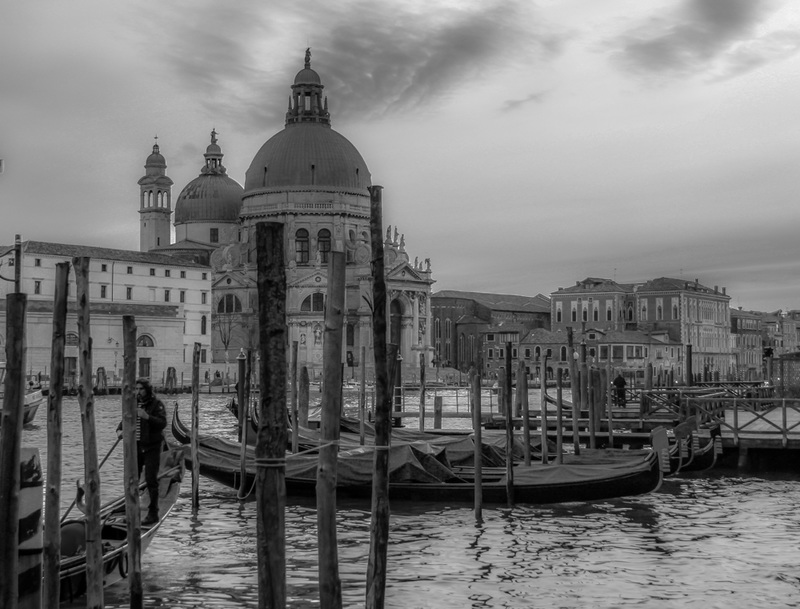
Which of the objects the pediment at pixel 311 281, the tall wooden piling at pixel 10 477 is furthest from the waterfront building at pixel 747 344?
the tall wooden piling at pixel 10 477

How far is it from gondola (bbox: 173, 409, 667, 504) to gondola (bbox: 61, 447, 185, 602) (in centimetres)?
375

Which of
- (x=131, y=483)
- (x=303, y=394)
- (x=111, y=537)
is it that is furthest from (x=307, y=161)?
(x=131, y=483)

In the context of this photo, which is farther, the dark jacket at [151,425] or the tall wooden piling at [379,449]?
the dark jacket at [151,425]

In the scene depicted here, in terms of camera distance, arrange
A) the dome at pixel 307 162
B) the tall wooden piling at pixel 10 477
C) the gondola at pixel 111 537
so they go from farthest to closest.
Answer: the dome at pixel 307 162
the gondola at pixel 111 537
the tall wooden piling at pixel 10 477

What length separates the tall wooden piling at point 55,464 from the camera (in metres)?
7.15

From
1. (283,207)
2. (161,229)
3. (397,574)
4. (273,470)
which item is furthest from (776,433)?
(161,229)

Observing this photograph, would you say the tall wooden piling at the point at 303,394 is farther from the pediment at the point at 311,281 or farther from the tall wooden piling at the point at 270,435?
the pediment at the point at 311,281

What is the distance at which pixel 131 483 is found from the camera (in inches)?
328

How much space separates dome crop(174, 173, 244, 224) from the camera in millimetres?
80312

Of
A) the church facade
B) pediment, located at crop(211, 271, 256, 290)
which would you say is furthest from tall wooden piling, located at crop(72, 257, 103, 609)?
pediment, located at crop(211, 271, 256, 290)

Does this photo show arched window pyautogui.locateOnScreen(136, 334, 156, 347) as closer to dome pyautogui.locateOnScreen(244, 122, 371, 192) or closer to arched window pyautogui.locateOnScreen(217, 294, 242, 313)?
arched window pyautogui.locateOnScreen(217, 294, 242, 313)

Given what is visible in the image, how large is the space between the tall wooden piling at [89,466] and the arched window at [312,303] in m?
61.3

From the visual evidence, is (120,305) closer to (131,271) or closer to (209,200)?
(131,271)

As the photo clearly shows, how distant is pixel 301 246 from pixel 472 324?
1843 centimetres
